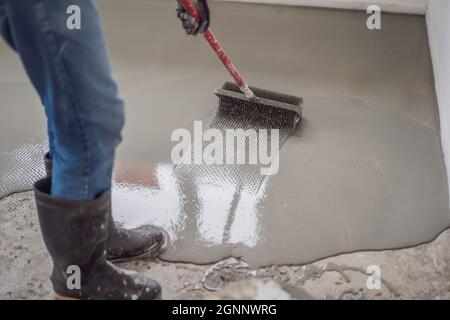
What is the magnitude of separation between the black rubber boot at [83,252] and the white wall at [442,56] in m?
1.07

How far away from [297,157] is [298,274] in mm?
503

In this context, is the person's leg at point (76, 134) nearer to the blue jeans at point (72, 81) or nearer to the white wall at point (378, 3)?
the blue jeans at point (72, 81)

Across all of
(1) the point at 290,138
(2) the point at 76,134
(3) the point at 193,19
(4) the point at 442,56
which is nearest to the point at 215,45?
(3) the point at 193,19

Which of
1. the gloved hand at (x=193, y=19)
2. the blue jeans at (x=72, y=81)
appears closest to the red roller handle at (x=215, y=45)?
the gloved hand at (x=193, y=19)

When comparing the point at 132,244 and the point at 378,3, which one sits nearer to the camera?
the point at 132,244

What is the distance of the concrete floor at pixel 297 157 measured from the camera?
1.46m

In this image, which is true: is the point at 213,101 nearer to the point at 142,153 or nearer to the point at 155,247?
the point at 142,153

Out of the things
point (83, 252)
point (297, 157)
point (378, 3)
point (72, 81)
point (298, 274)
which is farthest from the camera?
point (378, 3)

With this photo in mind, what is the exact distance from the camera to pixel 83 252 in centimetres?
121

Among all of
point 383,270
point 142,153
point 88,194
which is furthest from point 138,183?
point 383,270

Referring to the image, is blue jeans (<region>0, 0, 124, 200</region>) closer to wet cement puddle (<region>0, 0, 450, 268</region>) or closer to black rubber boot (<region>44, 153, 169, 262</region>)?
black rubber boot (<region>44, 153, 169, 262</region>)

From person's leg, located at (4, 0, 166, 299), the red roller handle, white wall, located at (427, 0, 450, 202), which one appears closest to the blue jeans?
person's leg, located at (4, 0, 166, 299)

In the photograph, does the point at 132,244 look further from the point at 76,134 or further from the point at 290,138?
the point at 290,138

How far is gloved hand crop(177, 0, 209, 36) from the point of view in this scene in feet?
4.76
